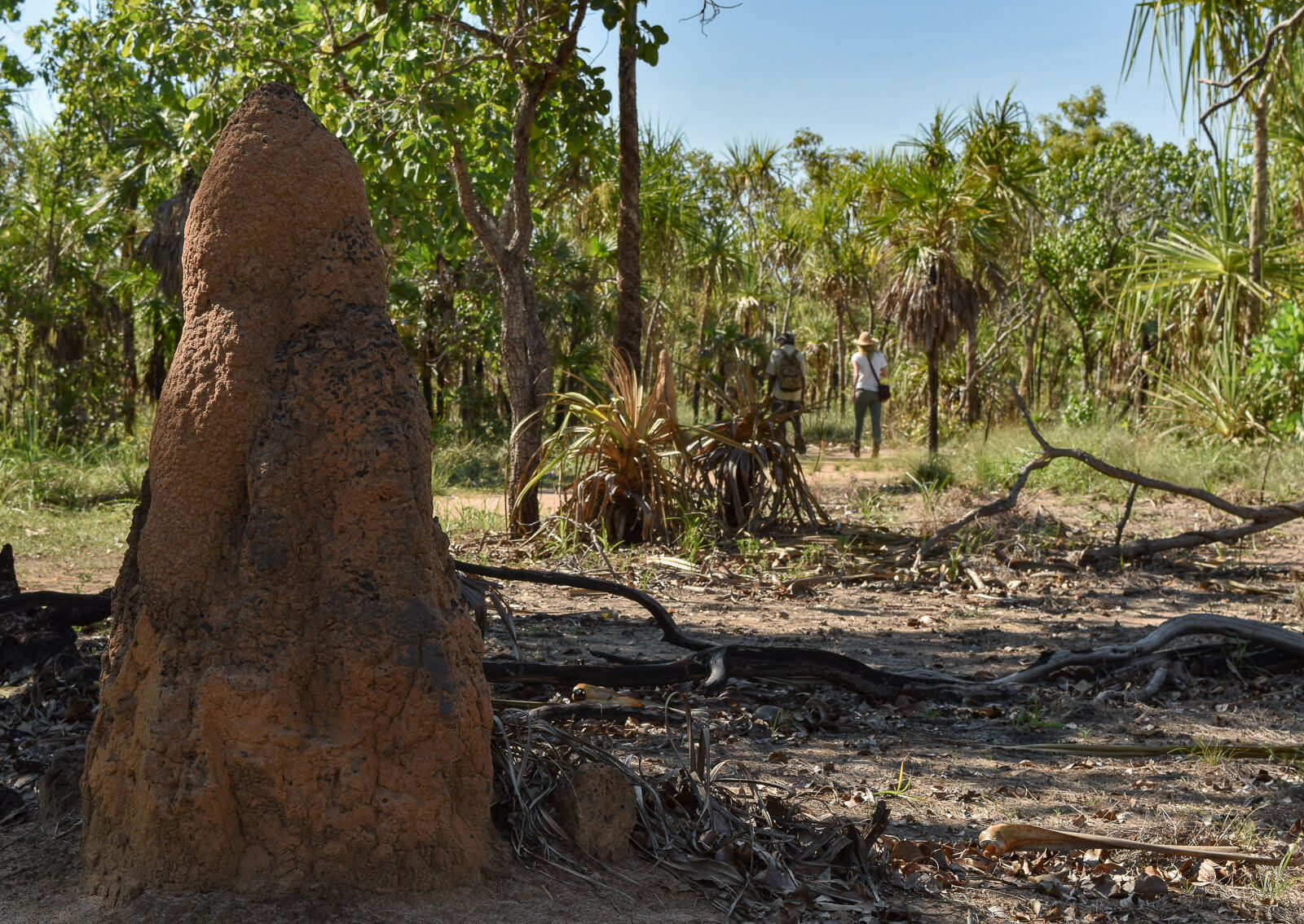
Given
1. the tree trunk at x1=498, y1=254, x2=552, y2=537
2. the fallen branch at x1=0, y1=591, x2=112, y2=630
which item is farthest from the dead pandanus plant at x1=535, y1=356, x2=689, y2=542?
the fallen branch at x1=0, y1=591, x2=112, y2=630

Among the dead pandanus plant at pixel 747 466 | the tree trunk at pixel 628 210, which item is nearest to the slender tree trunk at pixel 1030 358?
the tree trunk at pixel 628 210

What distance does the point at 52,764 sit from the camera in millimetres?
2639

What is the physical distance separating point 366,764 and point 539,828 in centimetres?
53

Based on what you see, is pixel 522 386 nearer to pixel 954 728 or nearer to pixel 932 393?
pixel 954 728

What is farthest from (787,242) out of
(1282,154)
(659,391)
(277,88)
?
(277,88)

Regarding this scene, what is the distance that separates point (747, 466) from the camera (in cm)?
841

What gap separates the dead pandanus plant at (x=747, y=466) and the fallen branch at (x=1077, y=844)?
5.30 metres

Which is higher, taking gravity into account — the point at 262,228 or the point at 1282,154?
the point at 1282,154

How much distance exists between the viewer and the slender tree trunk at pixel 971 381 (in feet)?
57.0

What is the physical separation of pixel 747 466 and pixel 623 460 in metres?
1.02

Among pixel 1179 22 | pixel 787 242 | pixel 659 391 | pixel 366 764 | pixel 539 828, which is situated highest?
pixel 787 242

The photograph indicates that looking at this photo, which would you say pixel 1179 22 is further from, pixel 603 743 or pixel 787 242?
pixel 787 242

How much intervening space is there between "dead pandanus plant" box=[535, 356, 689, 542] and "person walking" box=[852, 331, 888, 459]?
7420 millimetres

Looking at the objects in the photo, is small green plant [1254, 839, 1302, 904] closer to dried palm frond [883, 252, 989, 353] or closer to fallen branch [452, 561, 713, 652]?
fallen branch [452, 561, 713, 652]
